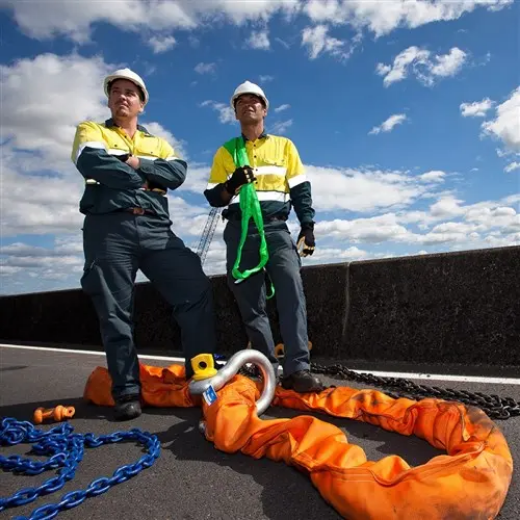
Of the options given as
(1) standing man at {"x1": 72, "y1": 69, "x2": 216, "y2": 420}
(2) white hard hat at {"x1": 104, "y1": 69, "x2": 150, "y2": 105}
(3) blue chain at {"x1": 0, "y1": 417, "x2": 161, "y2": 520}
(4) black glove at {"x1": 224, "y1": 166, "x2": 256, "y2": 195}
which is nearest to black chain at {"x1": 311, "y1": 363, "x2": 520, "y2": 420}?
(1) standing man at {"x1": 72, "y1": 69, "x2": 216, "y2": 420}

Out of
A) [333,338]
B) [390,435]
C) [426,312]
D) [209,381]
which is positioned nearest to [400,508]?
[390,435]

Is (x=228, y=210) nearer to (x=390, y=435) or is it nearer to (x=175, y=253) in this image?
(x=175, y=253)

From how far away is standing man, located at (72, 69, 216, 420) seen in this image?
3.48 metres

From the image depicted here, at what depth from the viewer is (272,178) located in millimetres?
3828

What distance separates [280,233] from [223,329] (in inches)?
109

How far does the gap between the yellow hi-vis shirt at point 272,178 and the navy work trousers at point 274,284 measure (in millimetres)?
139

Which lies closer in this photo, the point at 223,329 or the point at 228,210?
the point at 228,210

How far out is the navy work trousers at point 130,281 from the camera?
3488 mm

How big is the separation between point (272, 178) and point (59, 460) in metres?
2.35

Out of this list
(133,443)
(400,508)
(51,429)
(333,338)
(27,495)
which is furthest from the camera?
(333,338)

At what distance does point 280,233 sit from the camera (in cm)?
373

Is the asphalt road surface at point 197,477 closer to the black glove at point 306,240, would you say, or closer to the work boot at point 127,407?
the work boot at point 127,407

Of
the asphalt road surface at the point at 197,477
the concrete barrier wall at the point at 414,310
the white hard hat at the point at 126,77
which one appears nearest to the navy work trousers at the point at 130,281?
the asphalt road surface at the point at 197,477

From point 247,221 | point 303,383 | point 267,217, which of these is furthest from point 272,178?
point 303,383
